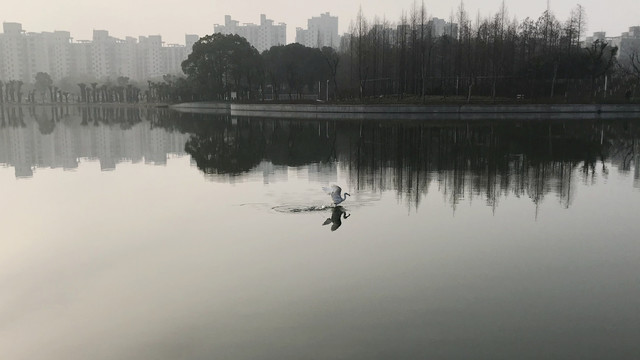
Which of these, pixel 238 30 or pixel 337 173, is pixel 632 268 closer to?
pixel 337 173

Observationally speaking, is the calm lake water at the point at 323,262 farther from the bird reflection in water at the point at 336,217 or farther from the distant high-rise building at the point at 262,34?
the distant high-rise building at the point at 262,34

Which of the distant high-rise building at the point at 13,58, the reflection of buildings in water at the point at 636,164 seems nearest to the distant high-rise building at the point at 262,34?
the distant high-rise building at the point at 13,58

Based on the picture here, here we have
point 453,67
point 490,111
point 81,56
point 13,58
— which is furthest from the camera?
point 81,56

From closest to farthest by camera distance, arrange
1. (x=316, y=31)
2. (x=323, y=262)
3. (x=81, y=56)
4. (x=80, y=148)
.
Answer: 1. (x=323, y=262)
2. (x=80, y=148)
3. (x=81, y=56)
4. (x=316, y=31)

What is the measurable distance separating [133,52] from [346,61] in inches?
5140

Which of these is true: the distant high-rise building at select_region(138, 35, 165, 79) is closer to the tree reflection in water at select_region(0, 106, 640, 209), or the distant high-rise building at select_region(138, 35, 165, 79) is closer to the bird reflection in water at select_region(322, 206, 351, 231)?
the tree reflection in water at select_region(0, 106, 640, 209)

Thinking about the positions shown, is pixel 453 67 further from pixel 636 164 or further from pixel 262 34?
pixel 262 34

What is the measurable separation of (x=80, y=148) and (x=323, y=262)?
1791 centimetres

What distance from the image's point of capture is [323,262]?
733cm

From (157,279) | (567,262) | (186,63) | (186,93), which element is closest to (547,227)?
(567,262)

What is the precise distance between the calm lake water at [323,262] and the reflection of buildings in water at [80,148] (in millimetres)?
1710

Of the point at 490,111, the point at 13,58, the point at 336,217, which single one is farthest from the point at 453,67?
the point at 13,58

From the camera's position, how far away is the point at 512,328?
5.27 m

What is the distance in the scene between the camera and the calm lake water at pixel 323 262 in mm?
5102
